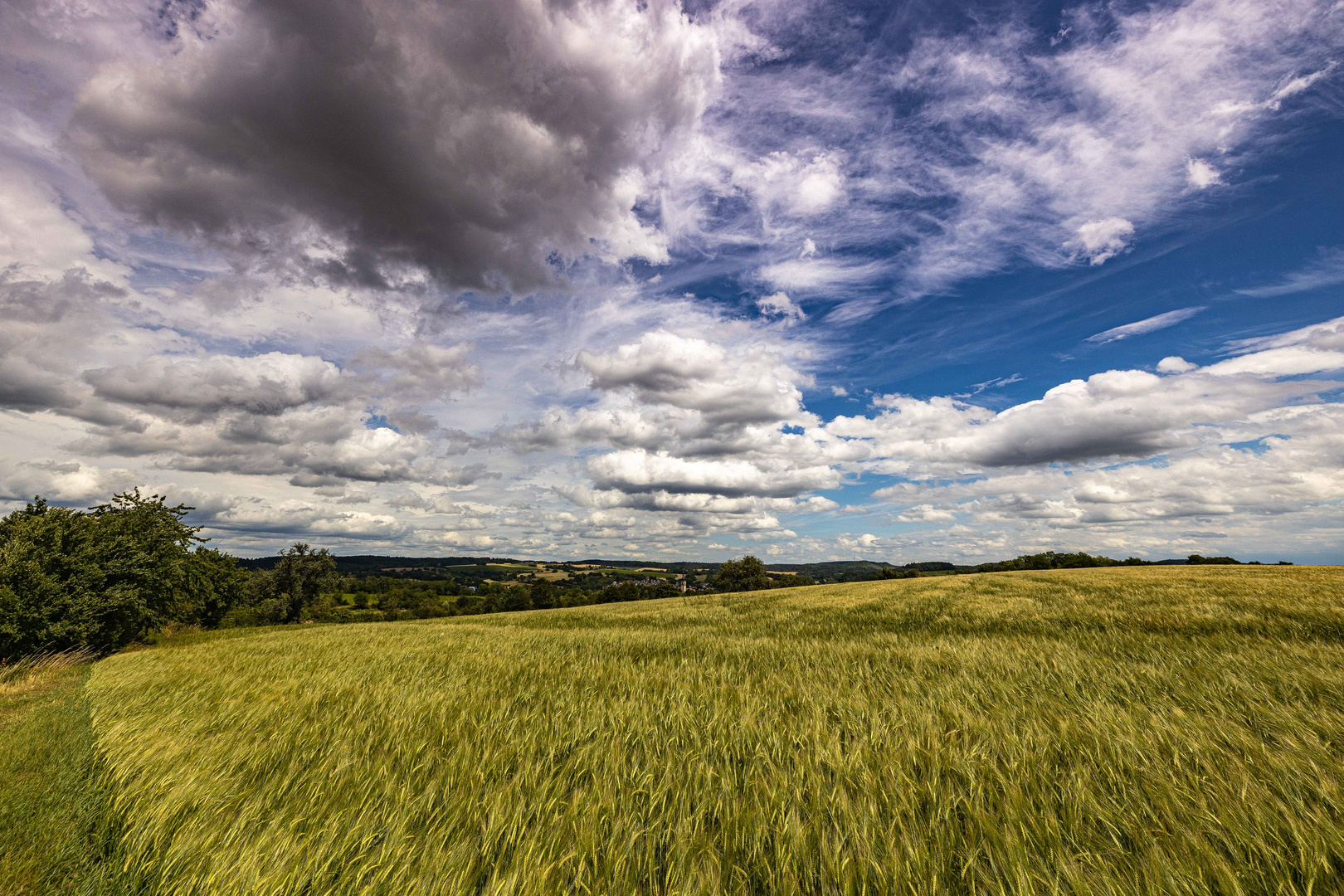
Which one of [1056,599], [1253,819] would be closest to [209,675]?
[1253,819]

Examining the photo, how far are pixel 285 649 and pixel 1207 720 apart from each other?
18640 millimetres

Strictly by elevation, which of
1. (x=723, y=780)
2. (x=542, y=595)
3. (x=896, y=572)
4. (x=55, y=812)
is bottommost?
(x=542, y=595)

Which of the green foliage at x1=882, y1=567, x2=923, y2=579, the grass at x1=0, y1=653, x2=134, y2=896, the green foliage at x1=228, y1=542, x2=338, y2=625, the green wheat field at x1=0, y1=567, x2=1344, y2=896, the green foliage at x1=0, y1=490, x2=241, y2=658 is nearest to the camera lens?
the green wheat field at x1=0, y1=567, x2=1344, y2=896

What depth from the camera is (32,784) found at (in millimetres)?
5113

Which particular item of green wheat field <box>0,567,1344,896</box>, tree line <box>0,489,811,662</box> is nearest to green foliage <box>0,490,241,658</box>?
tree line <box>0,489,811,662</box>

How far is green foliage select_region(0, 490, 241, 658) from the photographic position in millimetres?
16234

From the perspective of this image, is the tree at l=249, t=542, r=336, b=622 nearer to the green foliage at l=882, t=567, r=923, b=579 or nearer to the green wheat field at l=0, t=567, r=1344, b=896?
the green wheat field at l=0, t=567, r=1344, b=896

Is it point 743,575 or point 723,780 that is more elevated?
point 723,780

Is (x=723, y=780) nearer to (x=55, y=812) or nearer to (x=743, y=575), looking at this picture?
(x=55, y=812)

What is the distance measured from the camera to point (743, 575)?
90875mm

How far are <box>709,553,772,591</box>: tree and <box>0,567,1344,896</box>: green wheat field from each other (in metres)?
86.1

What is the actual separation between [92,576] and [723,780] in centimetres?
2859

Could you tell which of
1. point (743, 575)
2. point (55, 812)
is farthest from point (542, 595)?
point (55, 812)

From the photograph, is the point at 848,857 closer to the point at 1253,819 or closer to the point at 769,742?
the point at 769,742
